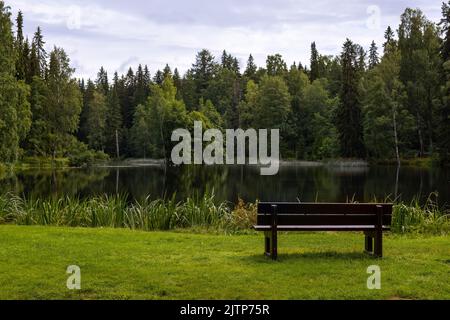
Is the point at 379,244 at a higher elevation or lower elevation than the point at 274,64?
lower

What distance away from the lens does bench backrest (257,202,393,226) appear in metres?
7.59

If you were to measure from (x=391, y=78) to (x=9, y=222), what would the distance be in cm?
5201

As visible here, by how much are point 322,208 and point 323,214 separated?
0.31ft

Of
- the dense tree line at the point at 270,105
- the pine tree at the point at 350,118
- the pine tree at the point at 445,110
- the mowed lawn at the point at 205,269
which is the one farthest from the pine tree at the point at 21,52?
the mowed lawn at the point at 205,269

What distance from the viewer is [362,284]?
20.0 ft

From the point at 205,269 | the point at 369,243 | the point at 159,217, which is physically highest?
the point at 369,243

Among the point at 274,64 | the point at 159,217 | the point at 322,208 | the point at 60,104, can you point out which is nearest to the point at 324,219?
the point at 322,208

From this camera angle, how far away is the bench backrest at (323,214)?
24.9 ft

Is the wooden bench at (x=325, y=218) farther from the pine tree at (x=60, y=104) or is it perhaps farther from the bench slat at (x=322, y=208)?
the pine tree at (x=60, y=104)

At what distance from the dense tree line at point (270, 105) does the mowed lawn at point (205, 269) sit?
2742 cm

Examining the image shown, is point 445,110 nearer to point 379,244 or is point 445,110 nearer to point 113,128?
point 379,244

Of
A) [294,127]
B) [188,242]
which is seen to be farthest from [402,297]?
[294,127]

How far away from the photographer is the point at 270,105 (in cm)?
7706
